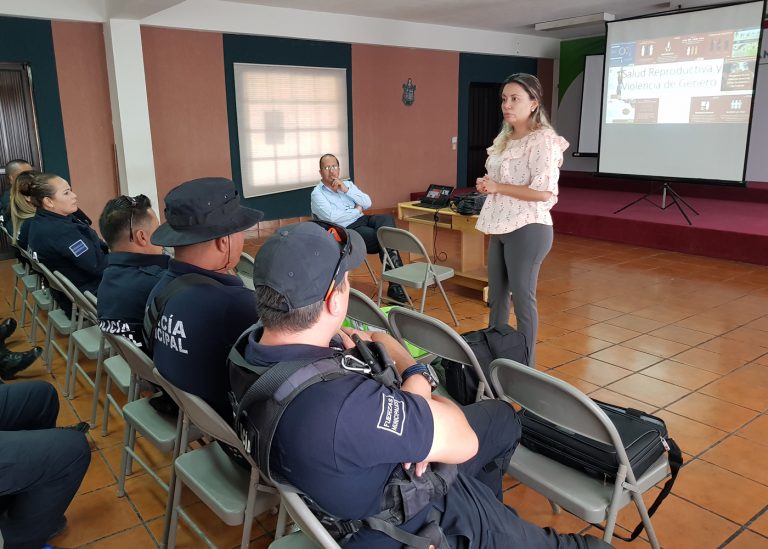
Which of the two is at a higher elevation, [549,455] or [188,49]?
[188,49]

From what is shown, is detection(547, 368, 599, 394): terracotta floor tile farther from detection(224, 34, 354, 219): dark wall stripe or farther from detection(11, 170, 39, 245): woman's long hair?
detection(224, 34, 354, 219): dark wall stripe

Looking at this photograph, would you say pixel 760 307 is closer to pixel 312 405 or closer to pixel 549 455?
pixel 549 455

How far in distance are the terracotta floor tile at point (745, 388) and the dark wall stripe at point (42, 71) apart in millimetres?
6383

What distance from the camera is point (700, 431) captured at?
2592 mm

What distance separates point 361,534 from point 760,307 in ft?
13.9

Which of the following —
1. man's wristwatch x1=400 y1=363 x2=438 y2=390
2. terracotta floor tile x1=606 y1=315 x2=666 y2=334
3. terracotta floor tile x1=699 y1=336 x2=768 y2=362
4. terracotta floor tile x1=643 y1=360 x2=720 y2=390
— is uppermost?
man's wristwatch x1=400 y1=363 x2=438 y2=390

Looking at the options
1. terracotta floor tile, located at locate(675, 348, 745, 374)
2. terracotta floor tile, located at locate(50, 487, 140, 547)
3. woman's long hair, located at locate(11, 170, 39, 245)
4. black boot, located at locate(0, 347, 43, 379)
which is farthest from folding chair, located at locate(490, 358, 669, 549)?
woman's long hair, located at locate(11, 170, 39, 245)

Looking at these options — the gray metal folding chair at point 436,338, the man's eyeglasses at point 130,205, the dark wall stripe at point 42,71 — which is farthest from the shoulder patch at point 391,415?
the dark wall stripe at point 42,71

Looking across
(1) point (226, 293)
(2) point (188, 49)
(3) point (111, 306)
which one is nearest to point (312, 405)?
(1) point (226, 293)

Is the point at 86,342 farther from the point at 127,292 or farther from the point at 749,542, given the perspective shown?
the point at 749,542

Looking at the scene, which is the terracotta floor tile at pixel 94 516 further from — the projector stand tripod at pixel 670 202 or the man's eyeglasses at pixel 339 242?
the projector stand tripod at pixel 670 202

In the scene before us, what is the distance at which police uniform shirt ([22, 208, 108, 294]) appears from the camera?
2973 millimetres

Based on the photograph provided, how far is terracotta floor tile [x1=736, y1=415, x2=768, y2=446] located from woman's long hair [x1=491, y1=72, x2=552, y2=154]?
1.64m

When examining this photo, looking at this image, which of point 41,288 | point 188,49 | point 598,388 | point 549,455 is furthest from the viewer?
point 188,49
